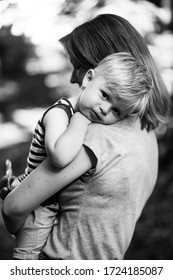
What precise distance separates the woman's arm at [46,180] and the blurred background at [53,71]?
107 centimetres

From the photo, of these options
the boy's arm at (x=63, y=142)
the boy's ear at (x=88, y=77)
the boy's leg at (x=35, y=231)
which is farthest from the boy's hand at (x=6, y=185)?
the boy's ear at (x=88, y=77)

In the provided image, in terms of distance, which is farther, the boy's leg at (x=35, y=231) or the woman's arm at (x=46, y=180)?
the boy's leg at (x=35, y=231)

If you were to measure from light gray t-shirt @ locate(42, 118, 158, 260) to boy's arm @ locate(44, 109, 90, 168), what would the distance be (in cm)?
6

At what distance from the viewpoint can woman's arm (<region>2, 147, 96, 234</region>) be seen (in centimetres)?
181

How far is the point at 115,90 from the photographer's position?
188cm

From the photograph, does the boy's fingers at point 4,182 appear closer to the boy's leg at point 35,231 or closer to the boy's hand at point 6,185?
the boy's hand at point 6,185

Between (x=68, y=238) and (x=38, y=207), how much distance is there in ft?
0.52

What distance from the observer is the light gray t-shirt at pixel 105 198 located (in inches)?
73.0

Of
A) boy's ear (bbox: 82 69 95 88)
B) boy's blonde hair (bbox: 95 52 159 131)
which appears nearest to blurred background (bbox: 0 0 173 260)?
boy's ear (bbox: 82 69 95 88)

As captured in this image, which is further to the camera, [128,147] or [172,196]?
[172,196]

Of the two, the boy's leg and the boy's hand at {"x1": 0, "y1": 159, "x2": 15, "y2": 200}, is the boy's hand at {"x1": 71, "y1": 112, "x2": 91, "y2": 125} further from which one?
the boy's hand at {"x1": 0, "y1": 159, "x2": 15, "y2": 200}
